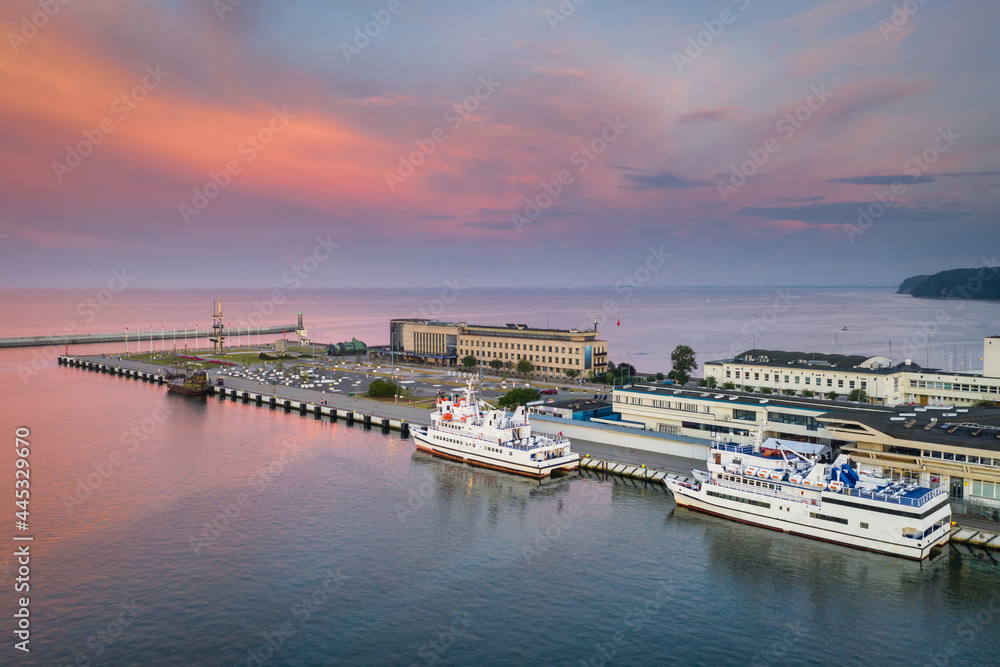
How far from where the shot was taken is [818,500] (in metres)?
38.5

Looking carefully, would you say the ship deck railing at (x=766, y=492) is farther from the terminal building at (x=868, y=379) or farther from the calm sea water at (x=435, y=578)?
the terminal building at (x=868, y=379)

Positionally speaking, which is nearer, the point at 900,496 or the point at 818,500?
the point at 900,496

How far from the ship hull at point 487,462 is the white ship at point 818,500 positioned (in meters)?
10.1

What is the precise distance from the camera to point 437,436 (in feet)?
192

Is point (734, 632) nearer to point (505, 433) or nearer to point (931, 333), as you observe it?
point (505, 433)

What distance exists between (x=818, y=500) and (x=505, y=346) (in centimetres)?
6816

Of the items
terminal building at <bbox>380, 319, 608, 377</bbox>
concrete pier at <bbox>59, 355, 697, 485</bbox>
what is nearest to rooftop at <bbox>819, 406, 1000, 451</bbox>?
concrete pier at <bbox>59, 355, 697, 485</bbox>

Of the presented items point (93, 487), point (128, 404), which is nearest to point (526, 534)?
point (93, 487)

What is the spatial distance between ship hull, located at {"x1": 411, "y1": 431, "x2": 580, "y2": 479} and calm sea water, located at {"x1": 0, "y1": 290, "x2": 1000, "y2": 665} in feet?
5.05

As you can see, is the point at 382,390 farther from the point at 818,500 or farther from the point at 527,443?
the point at 818,500

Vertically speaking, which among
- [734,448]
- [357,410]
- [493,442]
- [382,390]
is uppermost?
[382,390]

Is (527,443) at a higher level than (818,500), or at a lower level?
higher

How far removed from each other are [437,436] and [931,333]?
6578 inches

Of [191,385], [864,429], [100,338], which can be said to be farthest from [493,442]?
[100,338]
